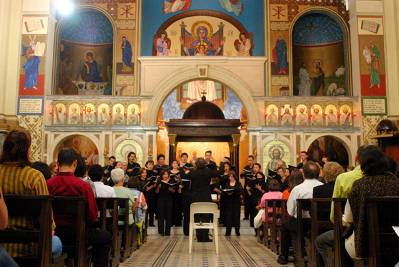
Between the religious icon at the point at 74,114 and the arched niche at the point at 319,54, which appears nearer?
the religious icon at the point at 74,114

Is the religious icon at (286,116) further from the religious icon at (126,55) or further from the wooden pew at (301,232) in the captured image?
the wooden pew at (301,232)

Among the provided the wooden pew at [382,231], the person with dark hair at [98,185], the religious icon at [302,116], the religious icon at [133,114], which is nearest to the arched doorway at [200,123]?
the religious icon at [133,114]

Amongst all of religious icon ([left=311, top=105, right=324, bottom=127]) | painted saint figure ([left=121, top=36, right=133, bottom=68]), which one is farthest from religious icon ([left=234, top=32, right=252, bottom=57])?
painted saint figure ([left=121, top=36, right=133, bottom=68])

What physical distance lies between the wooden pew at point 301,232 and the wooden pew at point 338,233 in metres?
1.38

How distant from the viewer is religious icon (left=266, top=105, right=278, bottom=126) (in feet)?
58.5

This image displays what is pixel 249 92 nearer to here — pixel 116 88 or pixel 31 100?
pixel 116 88

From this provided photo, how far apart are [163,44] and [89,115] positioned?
209 inches

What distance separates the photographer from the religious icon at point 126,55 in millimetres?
20641

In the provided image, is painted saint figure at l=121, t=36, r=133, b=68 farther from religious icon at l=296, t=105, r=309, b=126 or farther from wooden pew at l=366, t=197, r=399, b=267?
wooden pew at l=366, t=197, r=399, b=267

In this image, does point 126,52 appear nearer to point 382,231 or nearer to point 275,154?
point 275,154

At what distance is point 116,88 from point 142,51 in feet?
6.64

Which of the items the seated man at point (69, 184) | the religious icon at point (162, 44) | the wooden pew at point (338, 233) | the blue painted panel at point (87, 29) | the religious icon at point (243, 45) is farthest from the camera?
the blue painted panel at point (87, 29)

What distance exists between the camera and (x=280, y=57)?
811 inches

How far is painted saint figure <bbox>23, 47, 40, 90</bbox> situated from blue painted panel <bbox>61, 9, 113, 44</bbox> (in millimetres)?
4540
